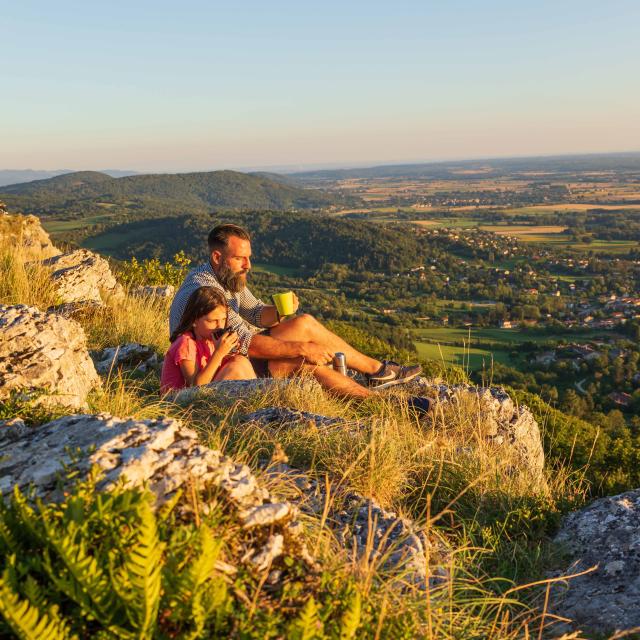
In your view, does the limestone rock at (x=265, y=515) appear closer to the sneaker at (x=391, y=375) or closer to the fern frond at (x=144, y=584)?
the fern frond at (x=144, y=584)

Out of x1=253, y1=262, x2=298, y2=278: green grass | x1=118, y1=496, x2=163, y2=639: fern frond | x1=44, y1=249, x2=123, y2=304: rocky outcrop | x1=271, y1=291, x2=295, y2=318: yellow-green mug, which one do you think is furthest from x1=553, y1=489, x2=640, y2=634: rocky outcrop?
x1=253, y1=262, x2=298, y2=278: green grass

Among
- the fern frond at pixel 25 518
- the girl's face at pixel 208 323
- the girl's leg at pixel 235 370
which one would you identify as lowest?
the girl's leg at pixel 235 370

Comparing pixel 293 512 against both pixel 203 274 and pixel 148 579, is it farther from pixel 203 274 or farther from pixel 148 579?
pixel 203 274

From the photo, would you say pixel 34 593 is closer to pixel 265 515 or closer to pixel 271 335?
pixel 265 515

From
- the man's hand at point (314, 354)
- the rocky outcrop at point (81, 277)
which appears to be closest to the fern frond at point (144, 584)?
the man's hand at point (314, 354)

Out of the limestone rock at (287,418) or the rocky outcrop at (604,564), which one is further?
the limestone rock at (287,418)

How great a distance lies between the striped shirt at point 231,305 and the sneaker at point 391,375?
1303 millimetres

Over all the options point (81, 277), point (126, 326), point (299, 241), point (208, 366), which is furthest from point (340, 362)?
point (299, 241)

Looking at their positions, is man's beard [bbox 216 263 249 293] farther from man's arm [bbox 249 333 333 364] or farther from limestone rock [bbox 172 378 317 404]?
limestone rock [bbox 172 378 317 404]

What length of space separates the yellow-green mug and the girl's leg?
2.20ft

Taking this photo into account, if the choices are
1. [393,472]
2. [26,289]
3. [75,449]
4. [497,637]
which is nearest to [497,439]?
[393,472]

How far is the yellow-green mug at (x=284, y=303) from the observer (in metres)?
5.25

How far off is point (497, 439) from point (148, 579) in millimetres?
3838

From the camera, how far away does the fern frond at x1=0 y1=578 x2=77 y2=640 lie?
108 centimetres
